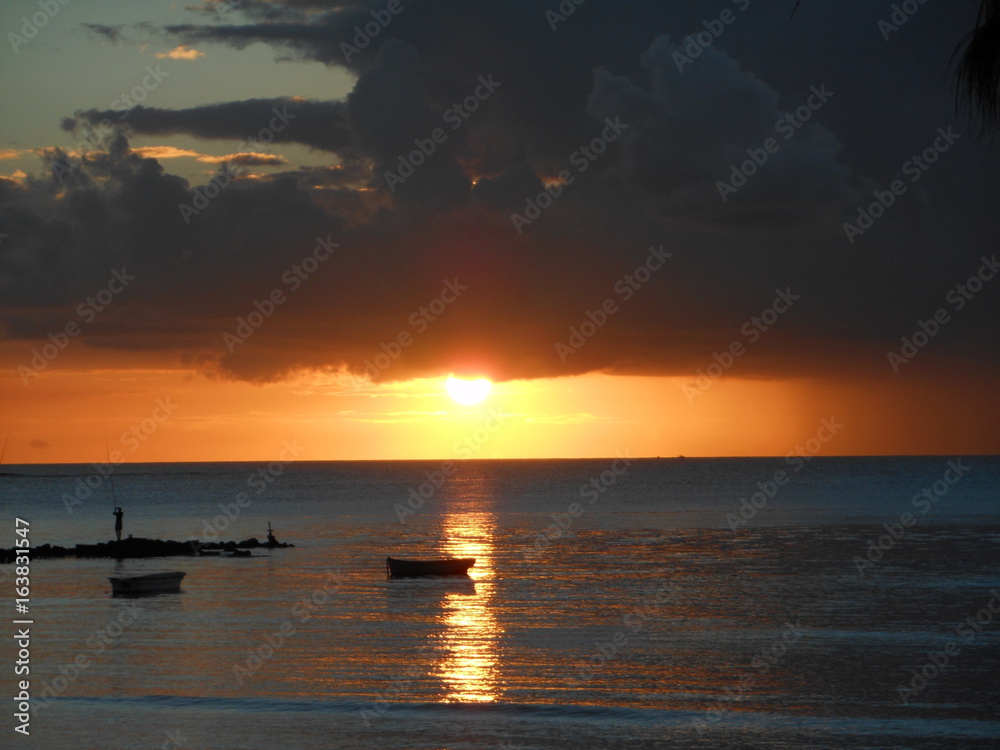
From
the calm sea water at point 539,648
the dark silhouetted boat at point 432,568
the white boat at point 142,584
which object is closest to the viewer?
the calm sea water at point 539,648

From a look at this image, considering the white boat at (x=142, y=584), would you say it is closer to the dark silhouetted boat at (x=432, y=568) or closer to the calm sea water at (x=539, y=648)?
the calm sea water at (x=539, y=648)

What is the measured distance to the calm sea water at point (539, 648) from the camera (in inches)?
1049

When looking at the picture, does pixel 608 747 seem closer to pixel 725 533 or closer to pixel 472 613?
pixel 472 613

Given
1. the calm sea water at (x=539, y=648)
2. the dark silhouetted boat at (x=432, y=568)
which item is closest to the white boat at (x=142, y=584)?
the calm sea water at (x=539, y=648)

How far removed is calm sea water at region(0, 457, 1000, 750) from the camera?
2664 cm

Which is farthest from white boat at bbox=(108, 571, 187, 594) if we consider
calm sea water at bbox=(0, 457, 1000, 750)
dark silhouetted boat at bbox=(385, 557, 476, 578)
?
dark silhouetted boat at bbox=(385, 557, 476, 578)

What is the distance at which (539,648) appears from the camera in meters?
36.9

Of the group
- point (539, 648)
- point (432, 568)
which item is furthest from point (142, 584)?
point (539, 648)

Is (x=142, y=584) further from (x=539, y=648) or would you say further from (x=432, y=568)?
(x=539, y=648)

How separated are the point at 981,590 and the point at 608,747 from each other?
111ft

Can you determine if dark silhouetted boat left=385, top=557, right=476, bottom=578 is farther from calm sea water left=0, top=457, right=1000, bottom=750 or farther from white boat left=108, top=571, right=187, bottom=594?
white boat left=108, top=571, right=187, bottom=594

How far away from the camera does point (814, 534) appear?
3430 inches

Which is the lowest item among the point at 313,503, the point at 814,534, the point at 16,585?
the point at 16,585

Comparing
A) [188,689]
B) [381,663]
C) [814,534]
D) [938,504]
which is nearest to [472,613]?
[381,663]
